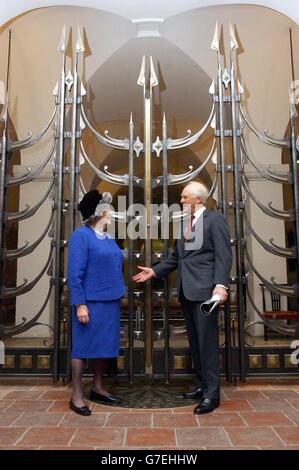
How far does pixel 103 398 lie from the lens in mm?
2840

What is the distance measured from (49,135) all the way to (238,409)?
2.94 metres

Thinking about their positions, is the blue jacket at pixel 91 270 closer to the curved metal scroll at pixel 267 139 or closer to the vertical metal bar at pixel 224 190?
the vertical metal bar at pixel 224 190

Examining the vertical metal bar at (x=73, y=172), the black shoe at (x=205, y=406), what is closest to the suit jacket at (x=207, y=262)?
the black shoe at (x=205, y=406)

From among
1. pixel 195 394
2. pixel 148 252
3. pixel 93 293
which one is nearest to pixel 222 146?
pixel 148 252

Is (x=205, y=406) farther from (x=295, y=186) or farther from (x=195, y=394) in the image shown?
(x=295, y=186)

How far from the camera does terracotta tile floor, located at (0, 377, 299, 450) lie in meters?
2.11

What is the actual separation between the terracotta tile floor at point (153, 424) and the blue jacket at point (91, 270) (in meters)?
0.71

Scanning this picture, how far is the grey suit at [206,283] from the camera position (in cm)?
267

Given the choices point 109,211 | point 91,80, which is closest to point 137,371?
point 109,211

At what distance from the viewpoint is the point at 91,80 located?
432 centimetres

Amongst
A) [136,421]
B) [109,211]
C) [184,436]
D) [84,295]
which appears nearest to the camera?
[184,436]

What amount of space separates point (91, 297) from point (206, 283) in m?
0.74
